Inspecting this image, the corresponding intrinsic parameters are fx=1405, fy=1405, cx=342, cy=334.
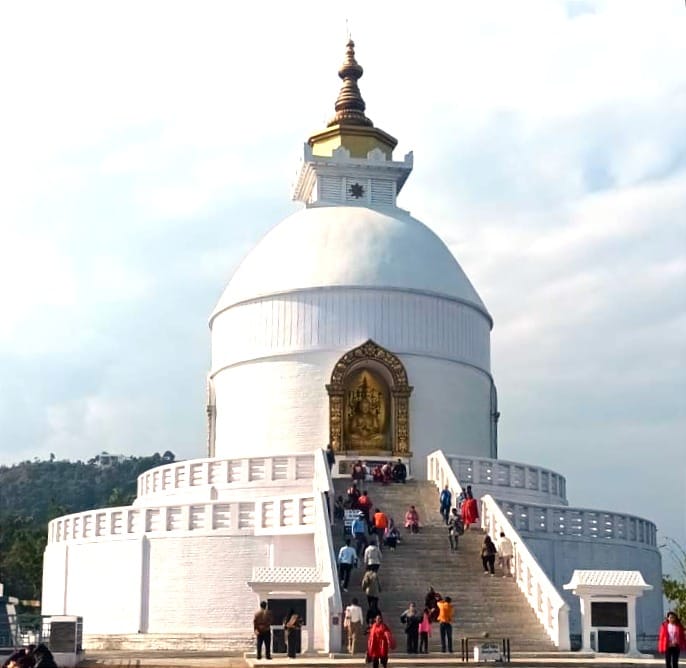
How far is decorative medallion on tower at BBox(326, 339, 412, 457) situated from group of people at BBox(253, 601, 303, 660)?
1247cm

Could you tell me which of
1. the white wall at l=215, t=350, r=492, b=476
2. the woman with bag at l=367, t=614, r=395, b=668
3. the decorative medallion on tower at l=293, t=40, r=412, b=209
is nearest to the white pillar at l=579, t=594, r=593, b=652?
the woman with bag at l=367, t=614, r=395, b=668

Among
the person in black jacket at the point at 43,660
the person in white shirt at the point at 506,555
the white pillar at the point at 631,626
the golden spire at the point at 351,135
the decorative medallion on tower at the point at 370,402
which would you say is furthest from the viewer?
the golden spire at the point at 351,135

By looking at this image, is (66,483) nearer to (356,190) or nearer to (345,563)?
(356,190)

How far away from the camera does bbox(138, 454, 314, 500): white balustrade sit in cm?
3191

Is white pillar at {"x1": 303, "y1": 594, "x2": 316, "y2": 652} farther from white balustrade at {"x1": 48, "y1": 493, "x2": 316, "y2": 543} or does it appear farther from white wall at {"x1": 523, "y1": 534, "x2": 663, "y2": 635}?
white wall at {"x1": 523, "y1": 534, "x2": 663, "y2": 635}

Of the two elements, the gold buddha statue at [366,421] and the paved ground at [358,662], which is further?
the gold buddha statue at [366,421]

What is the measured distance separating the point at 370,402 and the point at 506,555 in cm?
1013

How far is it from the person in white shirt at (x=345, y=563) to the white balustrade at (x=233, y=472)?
6.54 m

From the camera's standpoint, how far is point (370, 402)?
35.7 meters

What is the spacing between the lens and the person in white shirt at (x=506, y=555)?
1024 inches

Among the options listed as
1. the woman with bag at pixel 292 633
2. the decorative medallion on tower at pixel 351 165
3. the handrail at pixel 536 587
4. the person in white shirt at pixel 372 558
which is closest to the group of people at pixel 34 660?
the woman with bag at pixel 292 633

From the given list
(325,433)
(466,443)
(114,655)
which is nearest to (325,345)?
(325,433)

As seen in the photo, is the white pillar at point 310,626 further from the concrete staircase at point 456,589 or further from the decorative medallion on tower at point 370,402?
the decorative medallion on tower at point 370,402

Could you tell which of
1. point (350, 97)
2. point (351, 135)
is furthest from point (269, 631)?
point (350, 97)
